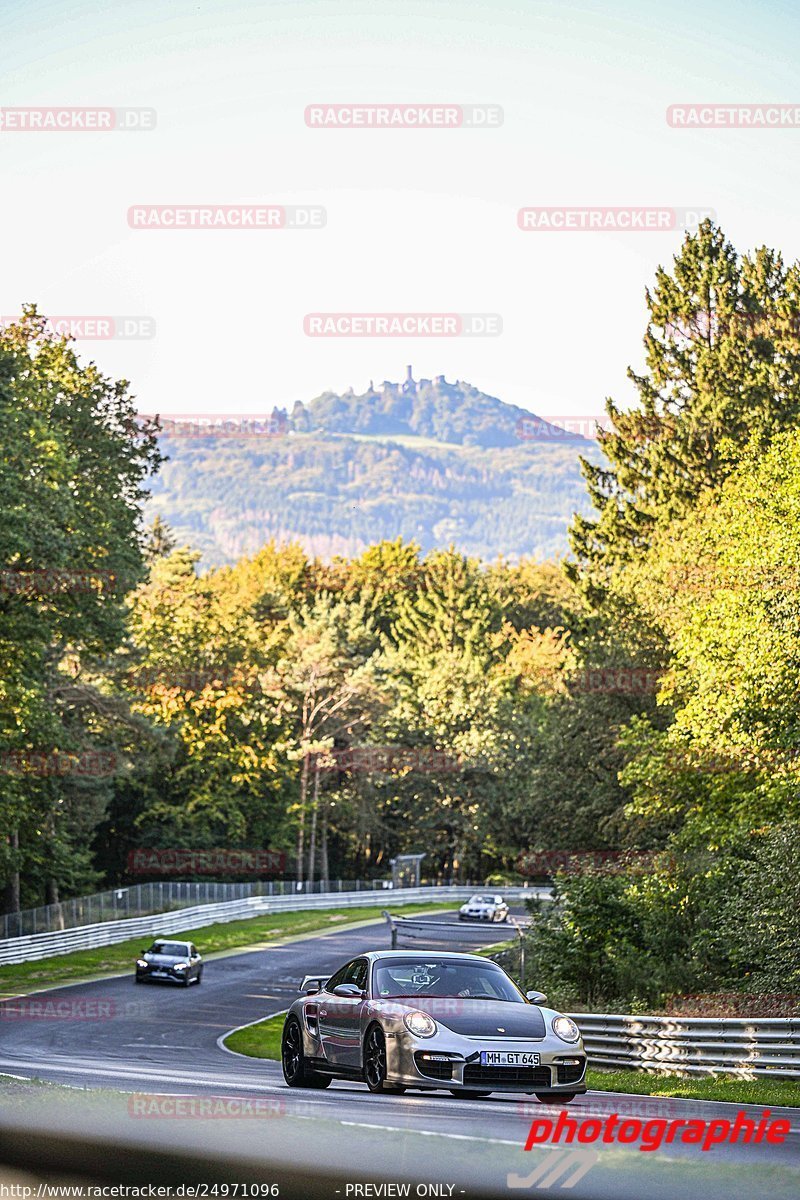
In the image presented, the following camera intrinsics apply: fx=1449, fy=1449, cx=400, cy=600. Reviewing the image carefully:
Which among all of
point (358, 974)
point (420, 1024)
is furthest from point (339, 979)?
point (420, 1024)

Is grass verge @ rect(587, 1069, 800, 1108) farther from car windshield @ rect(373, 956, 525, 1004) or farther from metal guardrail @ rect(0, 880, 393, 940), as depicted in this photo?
metal guardrail @ rect(0, 880, 393, 940)

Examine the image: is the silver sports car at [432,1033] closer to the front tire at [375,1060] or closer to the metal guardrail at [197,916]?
the front tire at [375,1060]

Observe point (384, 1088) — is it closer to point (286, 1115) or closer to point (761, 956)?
point (286, 1115)

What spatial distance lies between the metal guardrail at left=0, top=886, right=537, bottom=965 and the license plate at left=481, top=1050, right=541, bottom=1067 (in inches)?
1539

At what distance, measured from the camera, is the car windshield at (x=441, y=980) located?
498 inches

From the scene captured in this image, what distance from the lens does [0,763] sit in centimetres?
3997

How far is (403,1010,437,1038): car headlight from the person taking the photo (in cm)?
1155

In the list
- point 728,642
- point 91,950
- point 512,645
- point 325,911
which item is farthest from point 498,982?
point 512,645

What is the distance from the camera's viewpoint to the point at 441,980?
12820 millimetres

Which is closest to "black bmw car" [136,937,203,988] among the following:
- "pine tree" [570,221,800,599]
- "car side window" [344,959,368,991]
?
"pine tree" [570,221,800,599]

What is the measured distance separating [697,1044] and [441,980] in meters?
8.06

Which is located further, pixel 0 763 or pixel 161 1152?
pixel 0 763

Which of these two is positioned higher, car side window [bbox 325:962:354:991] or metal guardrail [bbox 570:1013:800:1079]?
car side window [bbox 325:962:354:991]

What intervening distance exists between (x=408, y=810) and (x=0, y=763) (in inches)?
2220
